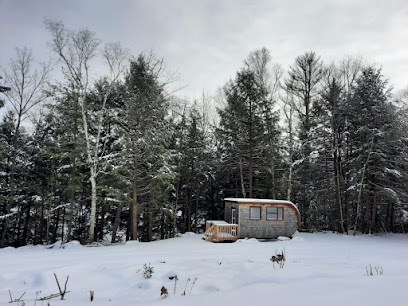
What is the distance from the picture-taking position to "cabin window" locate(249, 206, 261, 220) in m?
13.5

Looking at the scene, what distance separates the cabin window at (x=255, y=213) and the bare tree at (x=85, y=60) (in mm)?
8481

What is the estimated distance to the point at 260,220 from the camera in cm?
1352

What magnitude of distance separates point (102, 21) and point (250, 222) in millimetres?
13069

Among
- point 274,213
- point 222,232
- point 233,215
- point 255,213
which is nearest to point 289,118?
point 274,213

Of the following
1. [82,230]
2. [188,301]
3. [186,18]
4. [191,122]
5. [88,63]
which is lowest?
[82,230]

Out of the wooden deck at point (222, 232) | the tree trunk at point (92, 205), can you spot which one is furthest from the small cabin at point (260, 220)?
the tree trunk at point (92, 205)

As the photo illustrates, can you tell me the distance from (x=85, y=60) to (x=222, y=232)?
11.8 metres

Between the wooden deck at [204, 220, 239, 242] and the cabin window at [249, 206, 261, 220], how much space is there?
3.65 ft

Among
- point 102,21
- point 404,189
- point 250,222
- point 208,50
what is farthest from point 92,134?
point 404,189

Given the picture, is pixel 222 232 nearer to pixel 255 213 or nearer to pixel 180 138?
pixel 255 213

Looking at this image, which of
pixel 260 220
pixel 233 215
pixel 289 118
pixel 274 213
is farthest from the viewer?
pixel 289 118

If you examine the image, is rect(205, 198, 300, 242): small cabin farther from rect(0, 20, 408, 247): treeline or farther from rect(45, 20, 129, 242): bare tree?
rect(45, 20, 129, 242): bare tree

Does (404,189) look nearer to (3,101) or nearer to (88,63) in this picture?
(88,63)

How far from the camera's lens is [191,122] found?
18.6 meters
